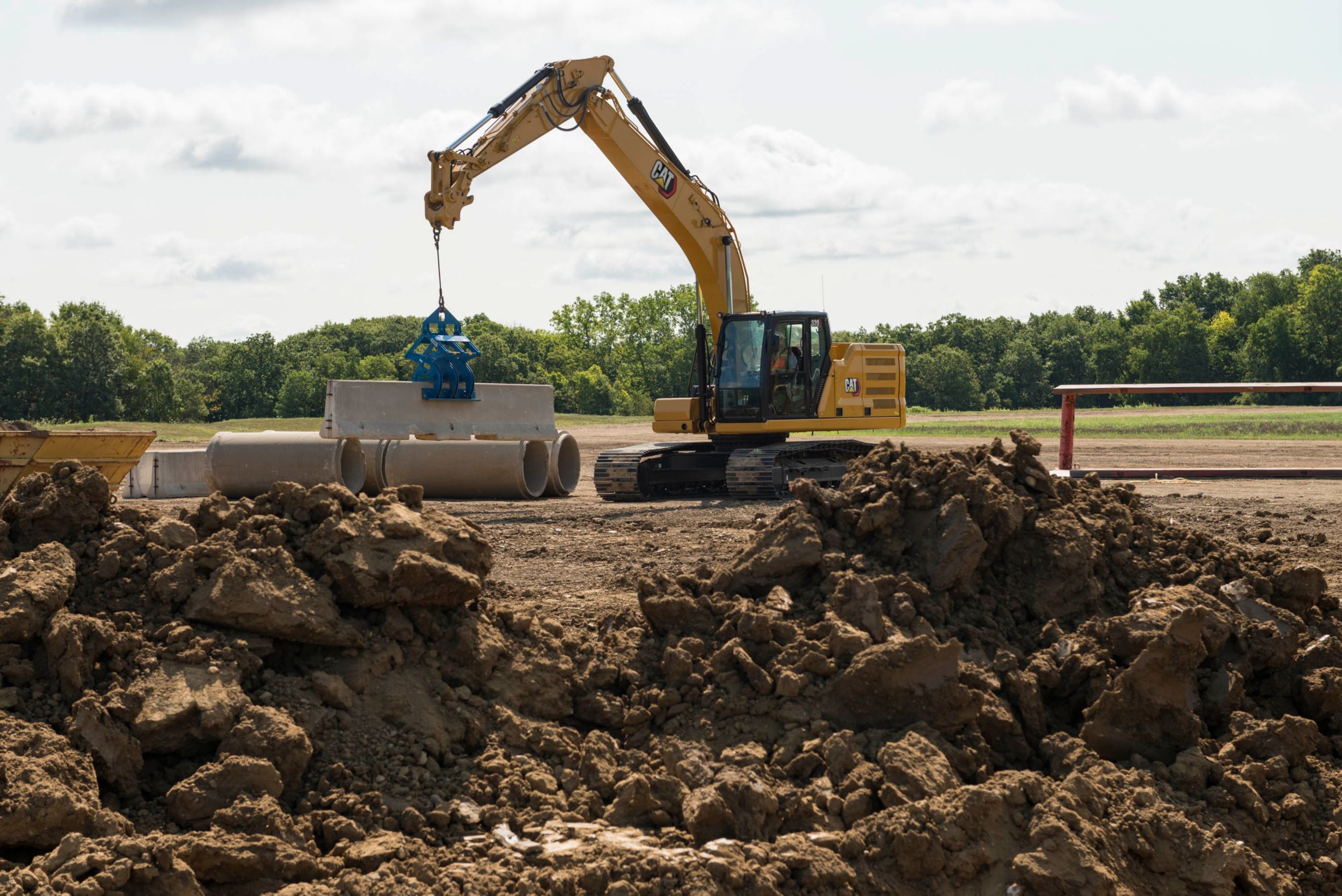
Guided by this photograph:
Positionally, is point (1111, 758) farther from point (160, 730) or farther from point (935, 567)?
point (160, 730)

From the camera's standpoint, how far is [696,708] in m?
5.70

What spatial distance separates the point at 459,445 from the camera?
616 inches

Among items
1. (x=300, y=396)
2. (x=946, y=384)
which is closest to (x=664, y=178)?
(x=300, y=396)

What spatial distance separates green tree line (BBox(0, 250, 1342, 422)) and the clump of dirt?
56675 mm

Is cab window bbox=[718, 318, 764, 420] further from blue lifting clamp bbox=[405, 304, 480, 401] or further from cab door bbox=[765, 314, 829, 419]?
blue lifting clamp bbox=[405, 304, 480, 401]

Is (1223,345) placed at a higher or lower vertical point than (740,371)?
higher

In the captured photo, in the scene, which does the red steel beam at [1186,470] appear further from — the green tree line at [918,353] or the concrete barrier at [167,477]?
the green tree line at [918,353]

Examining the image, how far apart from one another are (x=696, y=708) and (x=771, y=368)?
10.5 meters

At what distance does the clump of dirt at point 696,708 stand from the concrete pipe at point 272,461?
8.36 metres

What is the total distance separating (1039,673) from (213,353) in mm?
102665

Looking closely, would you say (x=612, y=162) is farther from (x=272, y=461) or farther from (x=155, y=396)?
(x=155, y=396)

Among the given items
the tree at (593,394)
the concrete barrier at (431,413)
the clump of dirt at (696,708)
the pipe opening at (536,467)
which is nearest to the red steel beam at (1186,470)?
the pipe opening at (536,467)

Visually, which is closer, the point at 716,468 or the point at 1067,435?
the point at 716,468

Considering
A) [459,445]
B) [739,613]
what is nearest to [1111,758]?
[739,613]
